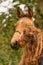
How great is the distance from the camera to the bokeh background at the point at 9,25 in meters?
5.52

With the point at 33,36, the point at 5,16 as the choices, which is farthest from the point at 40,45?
the point at 5,16

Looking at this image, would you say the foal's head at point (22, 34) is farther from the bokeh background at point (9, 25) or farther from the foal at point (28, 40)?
the bokeh background at point (9, 25)

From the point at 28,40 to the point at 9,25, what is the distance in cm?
321

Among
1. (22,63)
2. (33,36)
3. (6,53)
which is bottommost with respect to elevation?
(6,53)

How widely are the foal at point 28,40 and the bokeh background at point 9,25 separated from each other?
1.63m

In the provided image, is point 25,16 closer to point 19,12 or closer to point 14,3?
point 19,12

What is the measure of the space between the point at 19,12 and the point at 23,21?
0.77ft

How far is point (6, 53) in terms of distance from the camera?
574 centimetres

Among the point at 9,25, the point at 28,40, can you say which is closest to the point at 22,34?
the point at 28,40

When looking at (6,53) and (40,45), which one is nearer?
(40,45)

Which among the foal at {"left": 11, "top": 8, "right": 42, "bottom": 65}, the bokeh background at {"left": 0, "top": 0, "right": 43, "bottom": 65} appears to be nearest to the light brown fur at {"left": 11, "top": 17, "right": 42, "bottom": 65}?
the foal at {"left": 11, "top": 8, "right": 42, "bottom": 65}

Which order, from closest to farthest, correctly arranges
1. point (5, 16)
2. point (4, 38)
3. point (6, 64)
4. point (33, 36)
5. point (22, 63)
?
point (33, 36) < point (22, 63) < point (6, 64) < point (4, 38) < point (5, 16)

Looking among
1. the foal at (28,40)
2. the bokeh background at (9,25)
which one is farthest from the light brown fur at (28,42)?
the bokeh background at (9,25)

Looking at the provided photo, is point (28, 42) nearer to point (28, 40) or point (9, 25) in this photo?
point (28, 40)
